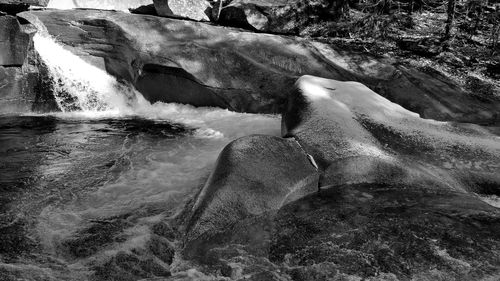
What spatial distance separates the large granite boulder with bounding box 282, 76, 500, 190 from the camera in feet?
16.2

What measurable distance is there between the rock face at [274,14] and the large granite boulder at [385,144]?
15.3ft

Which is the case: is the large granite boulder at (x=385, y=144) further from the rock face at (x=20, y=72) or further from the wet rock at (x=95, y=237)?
the rock face at (x=20, y=72)

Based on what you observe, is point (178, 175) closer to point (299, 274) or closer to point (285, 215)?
point (285, 215)

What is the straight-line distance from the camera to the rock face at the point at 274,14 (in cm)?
1019

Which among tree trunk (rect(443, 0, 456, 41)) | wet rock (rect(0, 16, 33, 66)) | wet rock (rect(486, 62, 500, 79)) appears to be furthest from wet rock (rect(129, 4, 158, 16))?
wet rock (rect(486, 62, 500, 79))

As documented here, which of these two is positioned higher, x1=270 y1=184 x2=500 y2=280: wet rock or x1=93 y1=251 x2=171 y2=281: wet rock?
x1=270 y1=184 x2=500 y2=280: wet rock

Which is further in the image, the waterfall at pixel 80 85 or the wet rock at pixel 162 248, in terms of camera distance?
the waterfall at pixel 80 85

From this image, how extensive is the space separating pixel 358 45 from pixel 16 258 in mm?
8140

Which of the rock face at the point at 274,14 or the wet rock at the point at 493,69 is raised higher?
the rock face at the point at 274,14

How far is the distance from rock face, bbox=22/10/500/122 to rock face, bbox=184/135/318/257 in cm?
342

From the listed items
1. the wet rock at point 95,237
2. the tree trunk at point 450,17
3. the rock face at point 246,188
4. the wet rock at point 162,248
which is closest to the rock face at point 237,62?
the tree trunk at point 450,17

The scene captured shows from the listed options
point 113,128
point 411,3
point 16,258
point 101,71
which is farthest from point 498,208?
point 411,3

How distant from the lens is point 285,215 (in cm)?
430

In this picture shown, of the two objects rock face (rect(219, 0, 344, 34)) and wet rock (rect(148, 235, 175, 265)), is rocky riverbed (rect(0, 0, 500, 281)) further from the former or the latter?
rock face (rect(219, 0, 344, 34))
